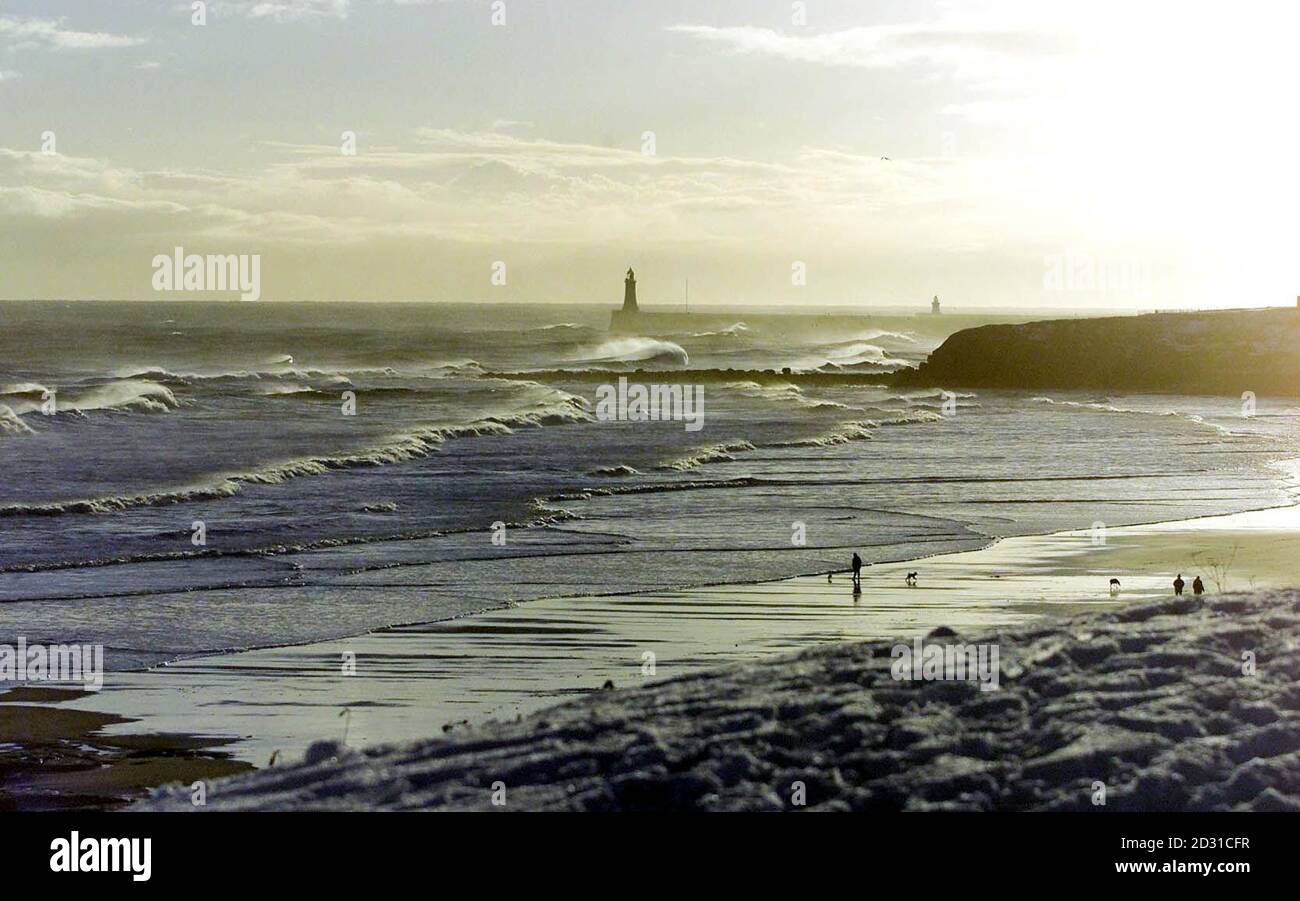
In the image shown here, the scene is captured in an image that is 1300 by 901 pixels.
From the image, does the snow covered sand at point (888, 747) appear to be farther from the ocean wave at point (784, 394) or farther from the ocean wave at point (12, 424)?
the ocean wave at point (784, 394)

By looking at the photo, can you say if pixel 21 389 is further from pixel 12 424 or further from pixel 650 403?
pixel 650 403

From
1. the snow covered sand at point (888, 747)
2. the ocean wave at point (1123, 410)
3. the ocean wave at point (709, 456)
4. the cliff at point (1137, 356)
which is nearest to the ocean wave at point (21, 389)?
the ocean wave at point (709, 456)

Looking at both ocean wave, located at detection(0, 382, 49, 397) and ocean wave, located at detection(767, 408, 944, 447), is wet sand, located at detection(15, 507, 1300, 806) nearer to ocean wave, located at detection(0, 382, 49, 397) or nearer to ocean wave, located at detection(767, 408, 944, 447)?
ocean wave, located at detection(767, 408, 944, 447)

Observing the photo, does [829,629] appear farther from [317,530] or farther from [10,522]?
[10,522]

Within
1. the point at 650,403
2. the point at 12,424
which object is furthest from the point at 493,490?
the point at 650,403

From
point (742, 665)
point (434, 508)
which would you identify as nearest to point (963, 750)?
point (742, 665)
